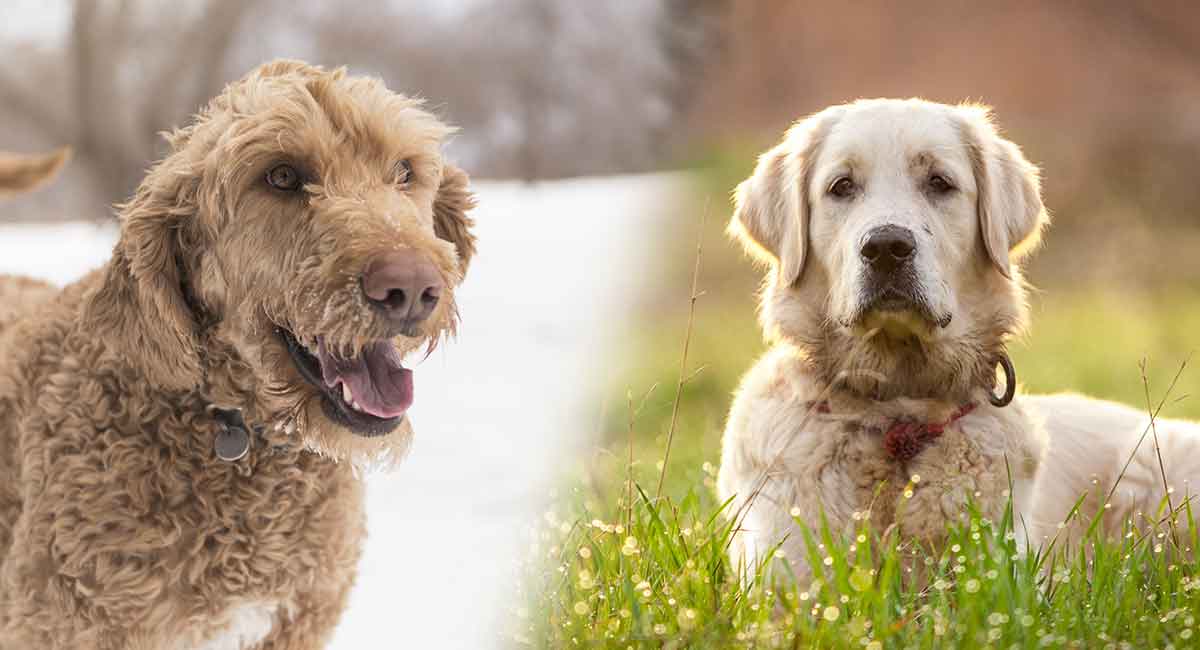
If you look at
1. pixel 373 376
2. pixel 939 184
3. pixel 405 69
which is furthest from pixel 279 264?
pixel 405 69

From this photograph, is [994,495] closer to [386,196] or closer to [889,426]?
[889,426]

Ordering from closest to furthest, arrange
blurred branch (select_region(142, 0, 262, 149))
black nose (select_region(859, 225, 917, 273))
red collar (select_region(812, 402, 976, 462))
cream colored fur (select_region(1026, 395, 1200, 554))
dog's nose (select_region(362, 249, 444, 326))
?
dog's nose (select_region(362, 249, 444, 326))
black nose (select_region(859, 225, 917, 273))
red collar (select_region(812, 402, 976, 462))
cream colored fur (select_region(1026, 395, 1200, 554))
blurred branch (select_region(142, 0, 262, 149))

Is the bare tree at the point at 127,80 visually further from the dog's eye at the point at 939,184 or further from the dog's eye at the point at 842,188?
the dog's eye at the point at 939,184

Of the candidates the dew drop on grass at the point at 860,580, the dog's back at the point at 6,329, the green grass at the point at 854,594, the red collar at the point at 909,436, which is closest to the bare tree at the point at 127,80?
the dog's back at the point at 6,329

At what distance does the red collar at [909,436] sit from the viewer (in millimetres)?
2703

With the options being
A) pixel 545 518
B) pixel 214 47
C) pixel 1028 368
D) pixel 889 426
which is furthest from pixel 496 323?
pixel 1028 368

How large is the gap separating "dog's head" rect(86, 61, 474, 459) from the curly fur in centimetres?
83

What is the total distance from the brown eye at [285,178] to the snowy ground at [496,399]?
48 centimetres

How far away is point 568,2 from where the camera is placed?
14.9 ft

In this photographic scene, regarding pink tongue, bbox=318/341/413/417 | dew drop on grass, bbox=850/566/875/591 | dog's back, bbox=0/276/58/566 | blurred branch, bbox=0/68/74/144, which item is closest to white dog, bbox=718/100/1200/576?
dew drop on grass, bbox=850/566/875/591

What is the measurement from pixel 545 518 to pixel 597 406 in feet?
1.97

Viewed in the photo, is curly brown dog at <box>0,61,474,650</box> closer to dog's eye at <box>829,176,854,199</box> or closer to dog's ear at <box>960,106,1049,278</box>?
dog's eye at <box>829,176,854,199</box>

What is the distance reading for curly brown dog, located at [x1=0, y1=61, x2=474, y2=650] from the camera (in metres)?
2.24

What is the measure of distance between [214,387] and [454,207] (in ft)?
2.06
